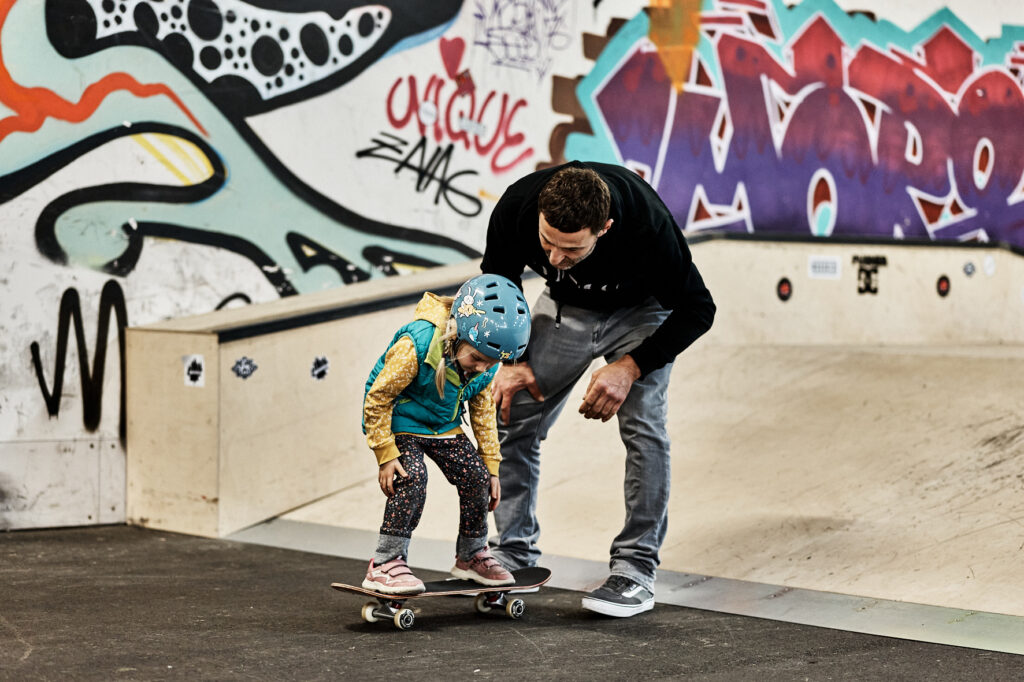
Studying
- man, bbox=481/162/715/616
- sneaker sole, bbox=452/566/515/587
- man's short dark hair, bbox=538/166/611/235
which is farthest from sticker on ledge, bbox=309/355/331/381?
man's short dark hair, bbox=538/166/611/235

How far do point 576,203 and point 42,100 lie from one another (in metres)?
3.36

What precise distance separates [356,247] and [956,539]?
3.83 metres

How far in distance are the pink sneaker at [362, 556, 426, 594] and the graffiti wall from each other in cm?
257

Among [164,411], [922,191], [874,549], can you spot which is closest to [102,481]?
[164,411]

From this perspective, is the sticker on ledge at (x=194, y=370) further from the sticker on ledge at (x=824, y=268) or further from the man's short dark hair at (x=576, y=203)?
the sticker on ledge at (x=824, y=268)

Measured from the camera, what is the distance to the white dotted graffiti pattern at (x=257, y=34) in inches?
239

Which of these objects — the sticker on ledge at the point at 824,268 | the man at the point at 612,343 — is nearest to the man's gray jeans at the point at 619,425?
the man at the point at 612,343

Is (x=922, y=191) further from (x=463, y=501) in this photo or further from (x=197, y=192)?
(x=463, y=501)

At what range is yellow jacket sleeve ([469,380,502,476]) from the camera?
4.01 m

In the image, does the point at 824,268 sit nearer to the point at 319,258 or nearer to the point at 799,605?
the point at 319,258

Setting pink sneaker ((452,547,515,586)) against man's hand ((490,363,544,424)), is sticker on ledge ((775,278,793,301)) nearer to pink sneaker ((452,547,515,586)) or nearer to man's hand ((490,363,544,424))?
man's hand ((490,363,544,424))

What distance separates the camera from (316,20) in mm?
6770

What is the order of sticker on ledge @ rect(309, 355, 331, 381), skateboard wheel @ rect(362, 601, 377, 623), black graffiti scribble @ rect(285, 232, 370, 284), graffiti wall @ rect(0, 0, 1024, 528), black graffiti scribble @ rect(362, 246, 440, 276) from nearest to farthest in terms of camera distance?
skateboard wheel @ rect(362, 601, 377, 623)
graffiti wall @ rect(0, 0, 1024, 528)
sticker on ledge @ rect(309, 355, 331, 381)
black graffiti scribble @ rect(285, 232, 370, 284)
black graffiti scribble @ rect(362, 246, 440, 276)

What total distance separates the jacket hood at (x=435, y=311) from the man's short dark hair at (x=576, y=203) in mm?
481
